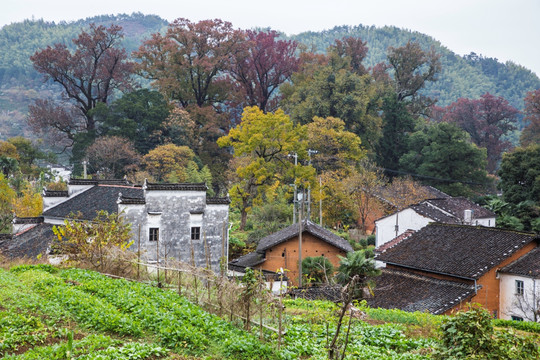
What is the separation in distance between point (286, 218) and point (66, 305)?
94.8 ft

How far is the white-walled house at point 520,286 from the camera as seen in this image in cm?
2342

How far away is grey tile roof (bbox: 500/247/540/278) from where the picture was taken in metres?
23.7

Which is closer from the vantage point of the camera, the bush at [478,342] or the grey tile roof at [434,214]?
the bush at [478,342]

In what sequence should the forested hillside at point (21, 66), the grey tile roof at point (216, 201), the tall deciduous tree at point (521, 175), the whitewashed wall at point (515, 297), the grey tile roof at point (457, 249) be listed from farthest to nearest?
the forested hillside at point (21, 66), the tall deciduous tree at point (521, 175), the grey tile roof at point (216, 201), the grey tile roof at point (457, 249), the whitewashed wall at point (515, 297)

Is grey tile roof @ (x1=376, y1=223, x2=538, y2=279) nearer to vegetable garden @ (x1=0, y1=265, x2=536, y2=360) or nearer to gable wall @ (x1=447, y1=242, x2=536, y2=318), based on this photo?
gable wall @ (x1=447, y1=242, x2=536, y2=318)

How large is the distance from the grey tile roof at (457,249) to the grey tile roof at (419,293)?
51 centimetres

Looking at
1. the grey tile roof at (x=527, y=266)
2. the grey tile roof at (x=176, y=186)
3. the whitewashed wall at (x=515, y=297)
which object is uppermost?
the grey tile roof at (x=176, y=186)

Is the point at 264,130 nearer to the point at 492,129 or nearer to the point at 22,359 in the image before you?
the point at 22,359

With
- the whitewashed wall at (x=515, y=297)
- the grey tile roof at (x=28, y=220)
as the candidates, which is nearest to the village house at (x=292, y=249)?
the whitewashed wall at (x=515, y=297)

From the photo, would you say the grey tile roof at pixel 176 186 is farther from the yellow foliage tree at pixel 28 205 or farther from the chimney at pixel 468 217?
the chimney at pixel 468 217

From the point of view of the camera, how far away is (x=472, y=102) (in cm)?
7200

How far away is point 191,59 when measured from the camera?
52.4m

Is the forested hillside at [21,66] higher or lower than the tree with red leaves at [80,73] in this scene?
higher

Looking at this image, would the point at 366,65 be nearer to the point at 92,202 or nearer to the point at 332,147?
the point at 332,147
